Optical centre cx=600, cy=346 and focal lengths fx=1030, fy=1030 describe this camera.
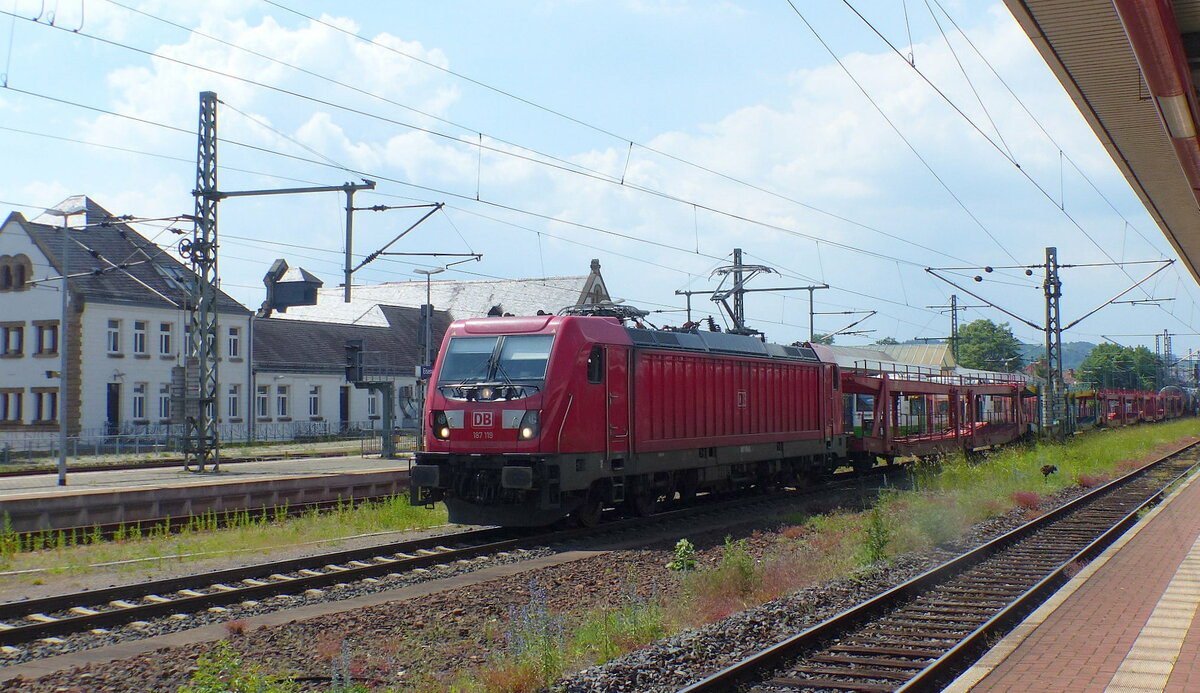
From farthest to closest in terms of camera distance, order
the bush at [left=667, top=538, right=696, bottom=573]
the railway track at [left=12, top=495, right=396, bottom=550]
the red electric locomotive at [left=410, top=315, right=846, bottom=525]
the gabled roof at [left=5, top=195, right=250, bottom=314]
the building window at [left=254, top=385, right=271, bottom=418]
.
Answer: the building window at [left=254, top=385, right=271, bottom=418] < the gabled roof at [left=5, top=195, right=250, bottom=314] < the railway track at [left=12, top=495, right=396, bottom=550] < the red electric locomotive at [left=410, top=315, right=846, bottom=525] < the bush at [left=667, top=538, right=696, bottom=573]

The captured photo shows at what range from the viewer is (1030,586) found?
11398 mm

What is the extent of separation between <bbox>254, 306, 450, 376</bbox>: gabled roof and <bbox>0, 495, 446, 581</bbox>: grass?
29.8 m

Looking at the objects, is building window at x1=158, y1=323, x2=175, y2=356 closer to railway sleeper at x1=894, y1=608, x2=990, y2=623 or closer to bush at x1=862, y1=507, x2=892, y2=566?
bush at x1=862, y1=507, x2=892, y2=566

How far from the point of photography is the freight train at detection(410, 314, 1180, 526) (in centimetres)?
1516

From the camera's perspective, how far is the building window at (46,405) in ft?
139

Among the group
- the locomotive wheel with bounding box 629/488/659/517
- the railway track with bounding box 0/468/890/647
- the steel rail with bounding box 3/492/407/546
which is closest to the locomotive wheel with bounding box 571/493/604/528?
the railway track with bounding box 0/468/890/647

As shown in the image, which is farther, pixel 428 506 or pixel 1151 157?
pixel 428 506

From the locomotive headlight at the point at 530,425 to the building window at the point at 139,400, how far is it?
112 ft

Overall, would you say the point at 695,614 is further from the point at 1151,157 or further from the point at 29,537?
the point at 29,537

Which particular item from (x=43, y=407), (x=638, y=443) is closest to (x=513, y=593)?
(x=638, y=443)

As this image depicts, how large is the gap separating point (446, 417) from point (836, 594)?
22.8ft

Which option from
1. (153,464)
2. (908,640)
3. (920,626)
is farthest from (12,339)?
(908,640)

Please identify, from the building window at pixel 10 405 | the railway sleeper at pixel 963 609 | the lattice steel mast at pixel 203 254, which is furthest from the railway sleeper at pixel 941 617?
the building window at pixel 10 405

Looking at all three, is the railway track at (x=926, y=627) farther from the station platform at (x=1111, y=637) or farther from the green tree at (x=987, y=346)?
the green tree at (x=987, y=346)
